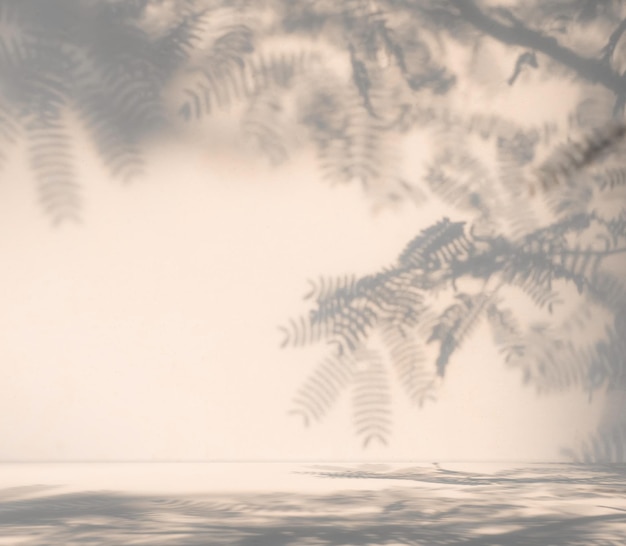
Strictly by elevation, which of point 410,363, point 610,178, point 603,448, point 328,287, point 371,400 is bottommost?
point 603,448

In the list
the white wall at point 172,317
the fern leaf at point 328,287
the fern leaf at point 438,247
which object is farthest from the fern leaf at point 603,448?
the fern leaf at point 328,287

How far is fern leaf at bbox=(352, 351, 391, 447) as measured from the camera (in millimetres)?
3328

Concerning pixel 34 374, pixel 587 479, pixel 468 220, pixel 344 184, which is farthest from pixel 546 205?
pixel 34 374

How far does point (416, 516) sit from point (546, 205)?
4.35 feet

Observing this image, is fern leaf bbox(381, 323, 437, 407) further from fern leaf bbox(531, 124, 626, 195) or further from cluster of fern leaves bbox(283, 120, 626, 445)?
fern leaf bbox(531, 124, 626, 195)

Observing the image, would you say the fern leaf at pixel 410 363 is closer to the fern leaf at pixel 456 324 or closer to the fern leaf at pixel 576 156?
the fern leaf at pixel 456 324

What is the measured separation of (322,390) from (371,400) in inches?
5.9

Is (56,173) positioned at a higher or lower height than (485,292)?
higher

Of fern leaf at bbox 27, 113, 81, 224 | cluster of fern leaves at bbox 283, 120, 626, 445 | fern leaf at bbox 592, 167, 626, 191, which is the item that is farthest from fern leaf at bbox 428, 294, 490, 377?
fern leaf at bbox 27, 113, 81, 224

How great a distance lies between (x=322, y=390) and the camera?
10.9 feet

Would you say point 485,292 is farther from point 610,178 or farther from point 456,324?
point 610,178

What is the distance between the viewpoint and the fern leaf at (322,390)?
131 inches

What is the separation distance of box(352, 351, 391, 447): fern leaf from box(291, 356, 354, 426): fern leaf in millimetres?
40

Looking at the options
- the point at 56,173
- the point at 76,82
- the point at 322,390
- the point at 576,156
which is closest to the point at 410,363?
the point at 322,390
